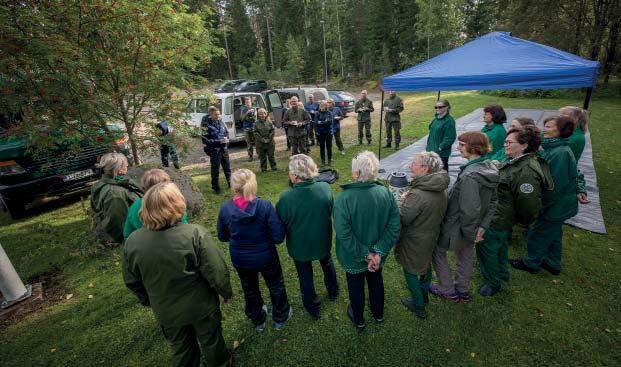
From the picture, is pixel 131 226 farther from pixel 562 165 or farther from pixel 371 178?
pixel 562 165

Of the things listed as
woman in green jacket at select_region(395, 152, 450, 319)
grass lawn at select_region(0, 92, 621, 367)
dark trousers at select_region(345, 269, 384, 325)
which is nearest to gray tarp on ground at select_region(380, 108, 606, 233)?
grass lawn at select_region(0, 92, 621, 367)

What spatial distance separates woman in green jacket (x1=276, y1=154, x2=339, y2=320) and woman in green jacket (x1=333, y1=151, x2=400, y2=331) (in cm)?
23

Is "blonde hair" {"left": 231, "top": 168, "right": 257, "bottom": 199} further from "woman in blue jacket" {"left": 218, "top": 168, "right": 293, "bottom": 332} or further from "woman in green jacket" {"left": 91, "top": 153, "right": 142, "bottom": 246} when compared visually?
"woman in green jacket" {"left": 91, "top": 153, "right": 142, "bottom": 246}

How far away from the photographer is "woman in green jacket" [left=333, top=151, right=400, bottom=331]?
247 cm

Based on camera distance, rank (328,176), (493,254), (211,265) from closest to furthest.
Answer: (211,265)
(493,254)
(328,176)

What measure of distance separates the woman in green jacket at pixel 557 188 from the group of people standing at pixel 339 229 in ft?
0.04

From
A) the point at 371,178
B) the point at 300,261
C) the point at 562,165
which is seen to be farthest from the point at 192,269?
the point at 562,165

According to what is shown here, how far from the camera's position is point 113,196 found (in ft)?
9.82

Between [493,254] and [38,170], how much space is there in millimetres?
7976

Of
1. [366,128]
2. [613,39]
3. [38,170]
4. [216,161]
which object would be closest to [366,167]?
[216,161]

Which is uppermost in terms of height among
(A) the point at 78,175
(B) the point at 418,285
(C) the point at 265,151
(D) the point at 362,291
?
(A) the point at 78,175

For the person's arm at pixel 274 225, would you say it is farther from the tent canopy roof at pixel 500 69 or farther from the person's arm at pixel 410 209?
the tent canopy roof at pixel 500 69

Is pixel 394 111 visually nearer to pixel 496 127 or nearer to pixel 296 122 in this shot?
pixel 296 122

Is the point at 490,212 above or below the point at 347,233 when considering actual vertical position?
below
